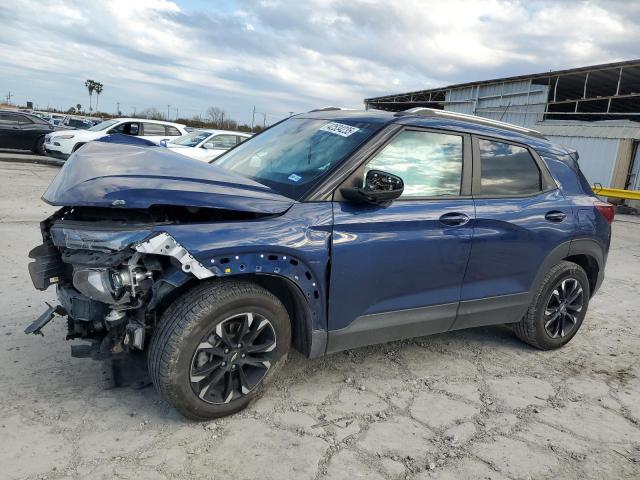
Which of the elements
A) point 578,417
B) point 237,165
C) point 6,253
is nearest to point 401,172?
point 237,165

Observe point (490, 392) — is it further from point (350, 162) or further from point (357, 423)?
point (350, 162)

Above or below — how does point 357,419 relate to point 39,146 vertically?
→ below

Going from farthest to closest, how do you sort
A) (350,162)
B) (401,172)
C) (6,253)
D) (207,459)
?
1. (6,253)
2. (401,172)
3. (350,162)
4. (207,459)

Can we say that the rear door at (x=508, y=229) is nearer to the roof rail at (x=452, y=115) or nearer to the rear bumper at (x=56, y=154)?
the roof rail at (x=452, y=115)

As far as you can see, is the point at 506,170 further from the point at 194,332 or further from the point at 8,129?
the point at 8,129

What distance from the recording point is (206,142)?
1344 cm

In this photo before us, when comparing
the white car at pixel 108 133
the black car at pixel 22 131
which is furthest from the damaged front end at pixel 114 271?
the black car at pixel 22 131

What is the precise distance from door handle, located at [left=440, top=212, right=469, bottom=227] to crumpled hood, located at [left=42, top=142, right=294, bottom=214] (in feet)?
3.61

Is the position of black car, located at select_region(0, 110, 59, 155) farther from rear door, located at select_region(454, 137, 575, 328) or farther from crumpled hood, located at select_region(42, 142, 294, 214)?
rear door, located at select_region(454, 137, 575, 328)

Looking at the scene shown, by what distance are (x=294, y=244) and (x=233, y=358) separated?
28.8 inches

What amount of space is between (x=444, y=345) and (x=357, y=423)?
1.58m

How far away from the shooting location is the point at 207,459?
2.67 metres

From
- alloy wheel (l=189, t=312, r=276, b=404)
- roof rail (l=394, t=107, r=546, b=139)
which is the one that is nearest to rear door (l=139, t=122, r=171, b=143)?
roof rail (l=394, t=107, r=546, b=139)

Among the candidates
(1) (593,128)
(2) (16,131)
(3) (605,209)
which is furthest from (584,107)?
(2) (16,131)
